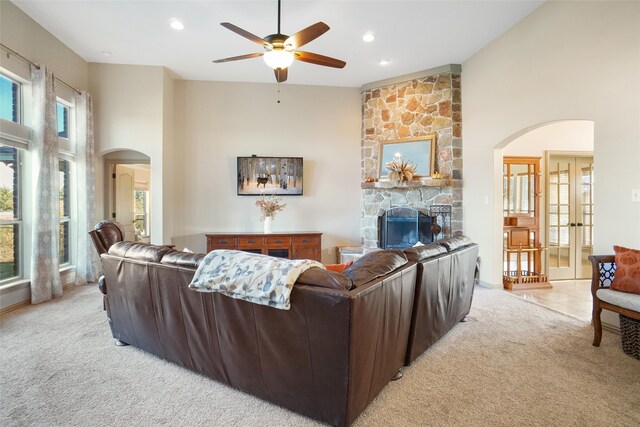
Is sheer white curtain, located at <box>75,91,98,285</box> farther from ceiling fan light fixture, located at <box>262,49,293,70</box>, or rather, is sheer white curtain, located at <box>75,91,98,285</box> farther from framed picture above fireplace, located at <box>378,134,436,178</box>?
framed picture above fireplace, located at <box>378,134,436,178</box>

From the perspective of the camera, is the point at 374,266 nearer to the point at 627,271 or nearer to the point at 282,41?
the point at 282,41

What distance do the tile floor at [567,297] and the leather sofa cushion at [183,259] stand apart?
3.89 metres

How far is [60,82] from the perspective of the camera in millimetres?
4438

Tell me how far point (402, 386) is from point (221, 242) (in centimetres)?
406

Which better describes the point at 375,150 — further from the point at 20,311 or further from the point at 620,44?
the point at 20,311

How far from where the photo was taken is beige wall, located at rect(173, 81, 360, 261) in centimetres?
584

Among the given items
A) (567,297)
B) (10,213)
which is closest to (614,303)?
(567,297)

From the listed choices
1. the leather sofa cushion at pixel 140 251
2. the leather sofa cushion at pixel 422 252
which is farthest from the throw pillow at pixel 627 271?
the leather sofa cushion at pixel 140 251

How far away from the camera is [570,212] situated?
523 centimetres

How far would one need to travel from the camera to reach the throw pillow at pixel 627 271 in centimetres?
254

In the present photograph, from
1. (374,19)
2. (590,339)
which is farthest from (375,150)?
(590,339)

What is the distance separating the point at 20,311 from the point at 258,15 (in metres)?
A: 4.45

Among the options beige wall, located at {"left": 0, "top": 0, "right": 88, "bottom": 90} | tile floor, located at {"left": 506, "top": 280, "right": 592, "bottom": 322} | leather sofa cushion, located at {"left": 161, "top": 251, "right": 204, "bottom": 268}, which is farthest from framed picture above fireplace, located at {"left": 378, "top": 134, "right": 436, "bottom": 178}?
beige wall, located at {"left": 0, "top": 0, "right": 88, "bottom": 90}

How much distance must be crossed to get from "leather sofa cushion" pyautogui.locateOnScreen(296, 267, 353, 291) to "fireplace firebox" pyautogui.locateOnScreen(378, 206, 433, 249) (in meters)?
4.19
